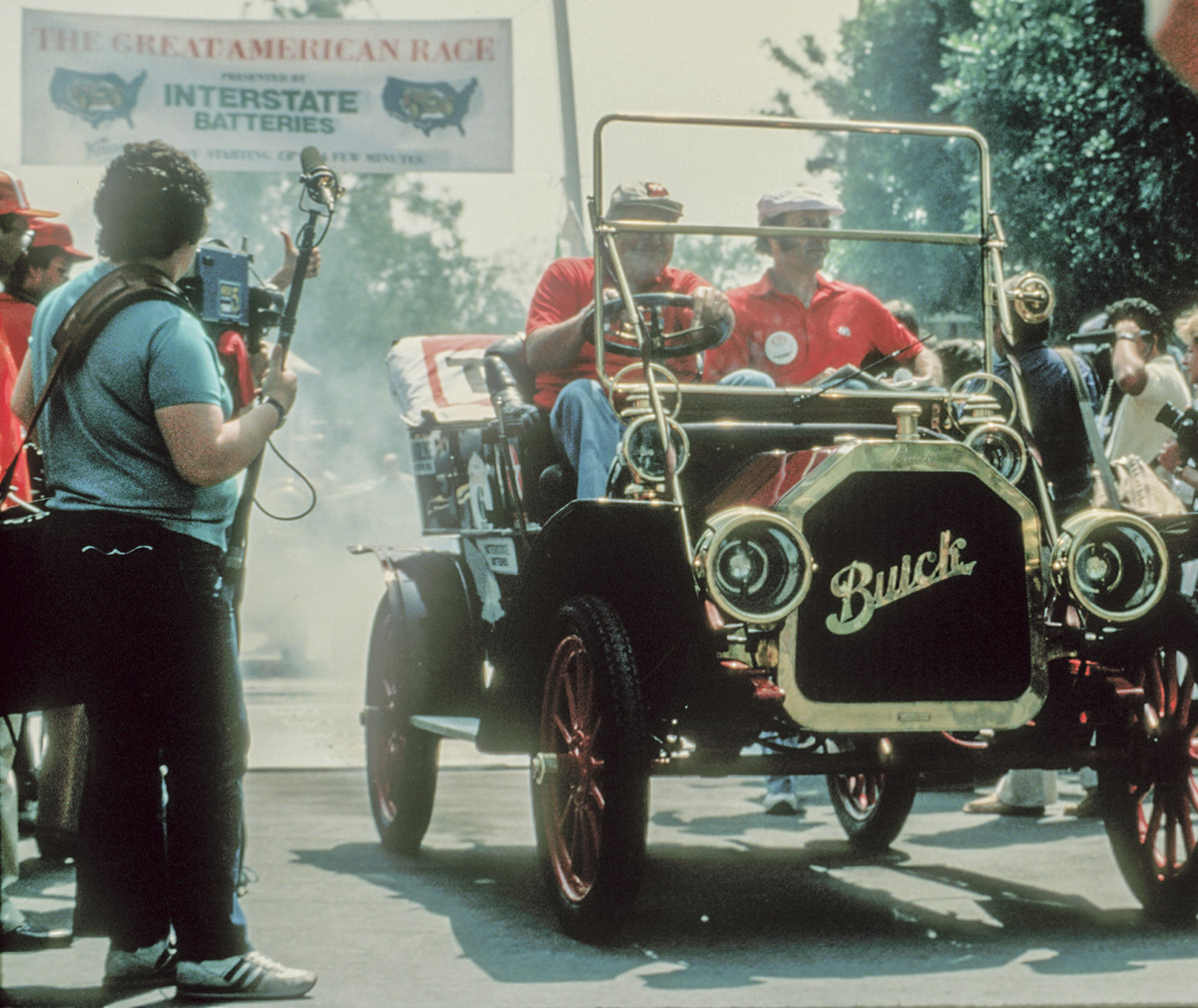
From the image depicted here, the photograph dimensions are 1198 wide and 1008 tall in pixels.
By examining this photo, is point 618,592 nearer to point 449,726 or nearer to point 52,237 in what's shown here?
point 449,726

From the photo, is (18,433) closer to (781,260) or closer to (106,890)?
(106,890)

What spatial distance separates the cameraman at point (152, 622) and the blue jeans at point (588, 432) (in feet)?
4.49

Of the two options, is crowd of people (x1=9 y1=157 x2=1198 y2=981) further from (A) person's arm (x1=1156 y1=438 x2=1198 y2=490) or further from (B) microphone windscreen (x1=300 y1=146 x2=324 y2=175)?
(A) person's arm (x1=1156 y1=438 x2=1198 y2=490)

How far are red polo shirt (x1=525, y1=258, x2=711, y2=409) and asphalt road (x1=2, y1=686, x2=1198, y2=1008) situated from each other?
67.4 inches

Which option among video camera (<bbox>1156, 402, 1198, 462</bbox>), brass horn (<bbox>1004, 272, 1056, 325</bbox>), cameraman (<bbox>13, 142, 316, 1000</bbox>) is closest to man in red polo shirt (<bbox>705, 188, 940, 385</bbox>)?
brass horn (<bbox>1004, 272, 1056, 325</bbox>)

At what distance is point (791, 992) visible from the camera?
4254 millimetres

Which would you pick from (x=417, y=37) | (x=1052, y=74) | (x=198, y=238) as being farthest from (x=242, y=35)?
(x=198, y=238)

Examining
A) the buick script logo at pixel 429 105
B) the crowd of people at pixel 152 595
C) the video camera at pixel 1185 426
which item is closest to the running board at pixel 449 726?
the crowd of people at pixel 152 595

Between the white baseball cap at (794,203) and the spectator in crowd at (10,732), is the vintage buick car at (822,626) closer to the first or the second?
the white baseball cap at (794,203)

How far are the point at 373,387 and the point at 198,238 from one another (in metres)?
49.7

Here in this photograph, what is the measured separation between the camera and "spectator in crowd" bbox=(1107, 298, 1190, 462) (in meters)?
8.02

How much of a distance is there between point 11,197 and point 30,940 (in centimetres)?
266

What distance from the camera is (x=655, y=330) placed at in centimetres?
561

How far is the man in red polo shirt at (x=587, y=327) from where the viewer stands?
5477mm
